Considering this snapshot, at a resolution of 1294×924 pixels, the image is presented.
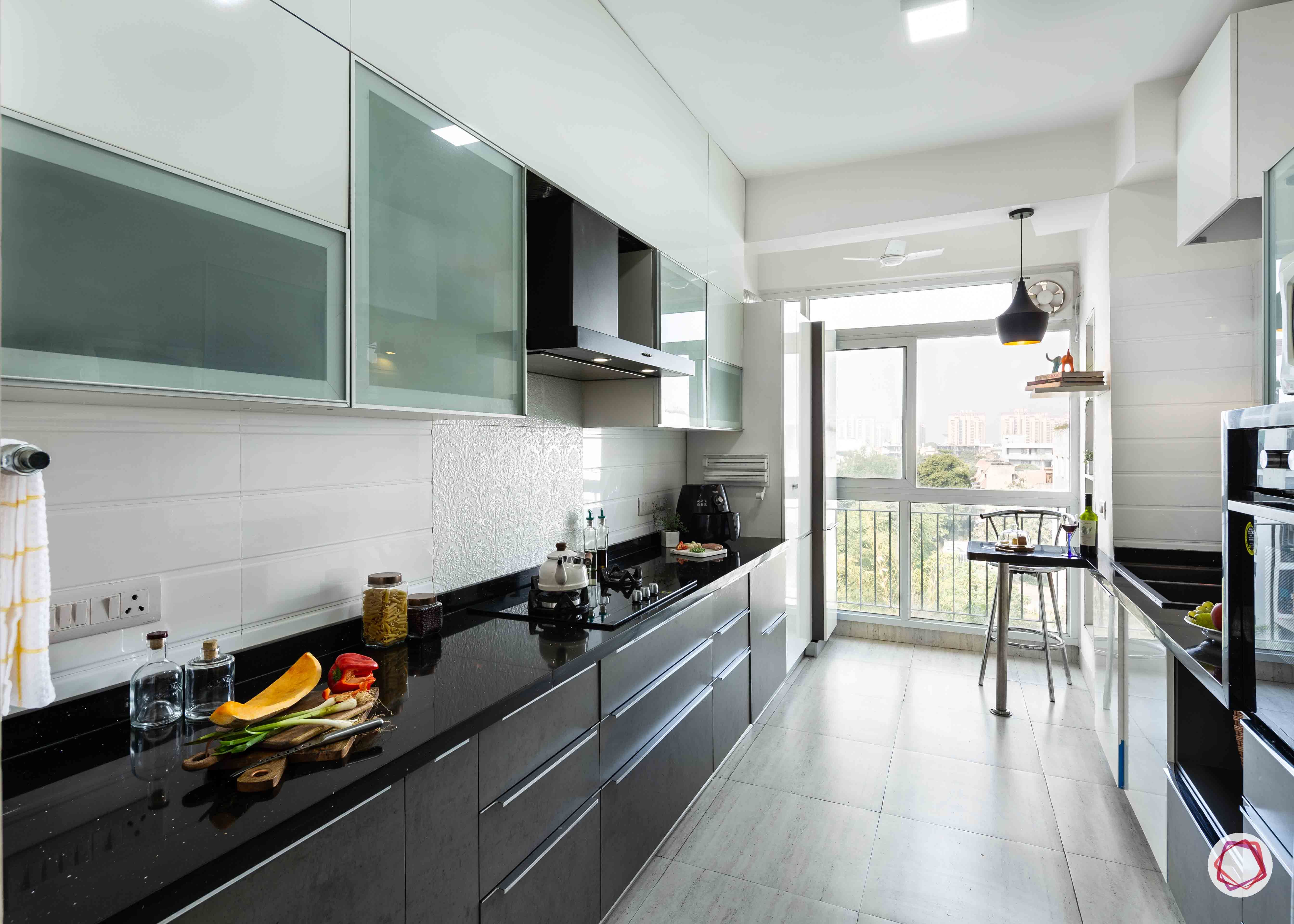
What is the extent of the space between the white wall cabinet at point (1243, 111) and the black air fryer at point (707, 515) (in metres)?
Result: 2.13

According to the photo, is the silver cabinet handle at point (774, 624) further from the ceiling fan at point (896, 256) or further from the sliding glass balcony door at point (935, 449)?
the ceiling fan at point (896, 256)

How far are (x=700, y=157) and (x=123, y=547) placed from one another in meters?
2.88

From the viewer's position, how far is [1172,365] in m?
2.87

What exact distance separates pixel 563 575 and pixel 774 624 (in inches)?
69.4

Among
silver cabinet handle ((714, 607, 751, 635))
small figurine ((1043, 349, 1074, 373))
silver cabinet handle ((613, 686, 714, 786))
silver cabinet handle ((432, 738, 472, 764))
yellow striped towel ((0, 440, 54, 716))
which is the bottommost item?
silver cabinet handle ((613, 686, 714, 786))

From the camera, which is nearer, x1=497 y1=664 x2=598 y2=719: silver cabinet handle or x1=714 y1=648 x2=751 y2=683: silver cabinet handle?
x1=497 y1=664 x2=598 y2=719: silver cabinet handle

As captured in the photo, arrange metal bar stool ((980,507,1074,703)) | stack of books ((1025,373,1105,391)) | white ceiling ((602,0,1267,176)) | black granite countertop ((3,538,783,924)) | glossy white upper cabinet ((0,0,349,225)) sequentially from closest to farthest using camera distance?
black granite countertop ((3,538,783,924)) < glossy white upper cabinet ((0,0,349,225)) < white ceiling ((602,0,1267,176)) < stack of books ((1025,373,1105,391)) < metal bar stool ((980,507,1074,703))

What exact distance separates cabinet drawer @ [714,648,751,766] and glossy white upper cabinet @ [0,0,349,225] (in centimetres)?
216

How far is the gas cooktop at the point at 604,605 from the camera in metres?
2.01

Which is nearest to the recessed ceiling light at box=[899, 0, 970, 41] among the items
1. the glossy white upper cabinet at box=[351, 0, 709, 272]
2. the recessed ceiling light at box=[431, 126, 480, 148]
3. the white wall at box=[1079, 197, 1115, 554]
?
the glossy white upper cabinet at box=[351, 0, 709, 272]

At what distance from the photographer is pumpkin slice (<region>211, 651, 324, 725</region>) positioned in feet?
3.75

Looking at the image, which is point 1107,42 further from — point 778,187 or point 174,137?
point 174,137

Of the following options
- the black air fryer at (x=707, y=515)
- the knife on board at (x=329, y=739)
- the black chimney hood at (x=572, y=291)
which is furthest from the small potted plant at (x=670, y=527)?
the knife on board at (x=329, y=739)

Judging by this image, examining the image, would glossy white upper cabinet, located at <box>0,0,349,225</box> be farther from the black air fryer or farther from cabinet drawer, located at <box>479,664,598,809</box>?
the black air fryer
